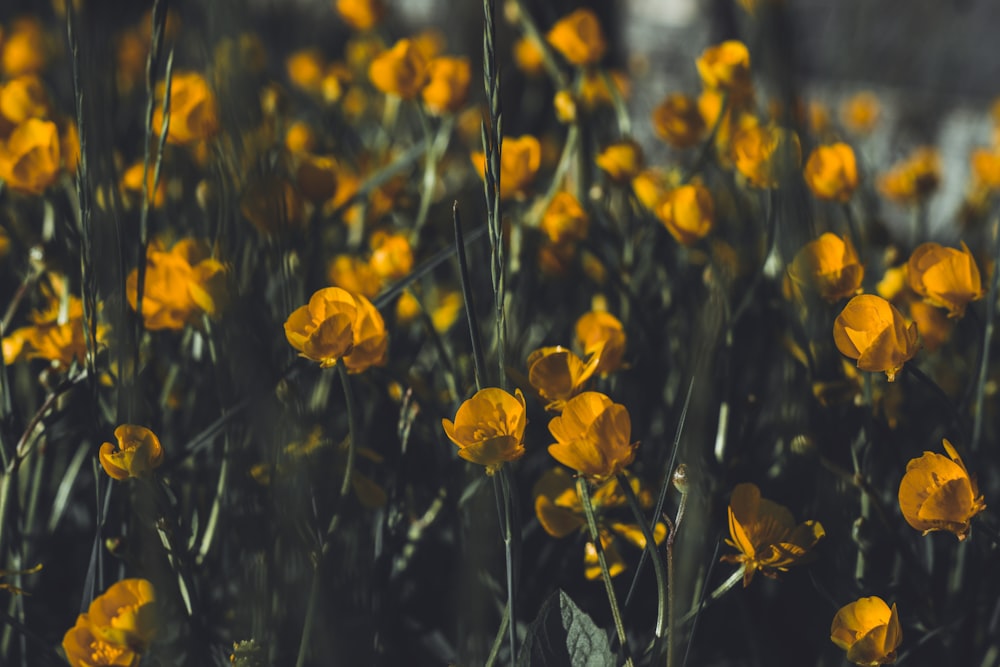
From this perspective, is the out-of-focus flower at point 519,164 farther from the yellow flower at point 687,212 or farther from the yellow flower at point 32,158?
the yellow flower at point 32,158

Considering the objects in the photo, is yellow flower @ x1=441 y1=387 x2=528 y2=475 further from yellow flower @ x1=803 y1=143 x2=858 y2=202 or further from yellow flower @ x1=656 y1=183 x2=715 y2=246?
yellow flower @ x1=803 y1=143 x2=858 y2=202

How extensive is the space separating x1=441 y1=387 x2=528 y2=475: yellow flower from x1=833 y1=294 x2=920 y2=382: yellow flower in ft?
0.74

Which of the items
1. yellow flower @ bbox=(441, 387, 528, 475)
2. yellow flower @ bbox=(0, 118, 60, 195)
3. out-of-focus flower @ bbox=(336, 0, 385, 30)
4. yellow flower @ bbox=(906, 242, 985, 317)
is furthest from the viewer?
out-of-focus flower @ bbox=(336, 0, 385, 30)

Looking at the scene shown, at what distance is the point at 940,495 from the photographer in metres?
0.55

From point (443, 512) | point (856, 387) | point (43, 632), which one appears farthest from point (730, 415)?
point (43, 632)

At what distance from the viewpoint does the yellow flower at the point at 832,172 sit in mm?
827

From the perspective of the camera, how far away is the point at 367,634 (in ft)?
2.26

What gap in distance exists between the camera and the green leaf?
0.60 meters

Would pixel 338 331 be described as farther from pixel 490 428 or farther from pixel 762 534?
pixel 762 534

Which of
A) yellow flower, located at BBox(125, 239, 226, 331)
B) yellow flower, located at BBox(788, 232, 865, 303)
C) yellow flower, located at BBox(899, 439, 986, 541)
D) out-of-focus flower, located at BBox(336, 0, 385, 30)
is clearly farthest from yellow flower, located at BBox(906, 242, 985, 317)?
out-of-focus flower, located at BBox(336, 0, 385, 30)

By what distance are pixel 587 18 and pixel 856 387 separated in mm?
497

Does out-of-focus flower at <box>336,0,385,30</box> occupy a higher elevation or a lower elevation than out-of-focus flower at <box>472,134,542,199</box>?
higher

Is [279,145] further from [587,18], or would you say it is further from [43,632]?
[43,632]

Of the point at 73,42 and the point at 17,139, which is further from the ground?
the point at 73,42
